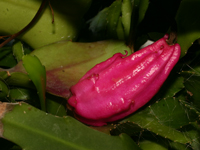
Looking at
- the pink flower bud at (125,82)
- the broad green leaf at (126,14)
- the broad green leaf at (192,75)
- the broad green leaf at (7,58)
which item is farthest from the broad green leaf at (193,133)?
the broad green leaf at (7,58)

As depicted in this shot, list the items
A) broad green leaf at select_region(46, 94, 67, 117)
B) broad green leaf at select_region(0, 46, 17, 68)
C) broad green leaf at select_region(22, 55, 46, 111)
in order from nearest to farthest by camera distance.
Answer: broad green leaf at select_region(22, 55, 46, 111), broad green leaf at select_region(46, 94, 67, 117), broad green leaf at select_region(0, 46, 17, 68)

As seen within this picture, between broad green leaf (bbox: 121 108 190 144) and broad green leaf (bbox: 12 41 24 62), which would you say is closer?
broad green leaf (bbox: 121 108 190 144)

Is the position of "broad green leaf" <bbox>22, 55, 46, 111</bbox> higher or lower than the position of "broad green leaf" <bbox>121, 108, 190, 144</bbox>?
higher

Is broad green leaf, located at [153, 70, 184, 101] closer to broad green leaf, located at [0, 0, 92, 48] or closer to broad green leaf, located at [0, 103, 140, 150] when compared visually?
broad green leaf, located at [0, 103, 140, 150]

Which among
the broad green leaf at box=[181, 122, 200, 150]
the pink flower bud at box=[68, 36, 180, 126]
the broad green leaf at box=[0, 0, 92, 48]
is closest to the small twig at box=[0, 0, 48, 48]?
the broad green leaf at box=[0, 0, 92, 48]

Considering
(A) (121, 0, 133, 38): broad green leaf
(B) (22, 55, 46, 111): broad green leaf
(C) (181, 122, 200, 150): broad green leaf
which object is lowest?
(C) (181, 122, 200, 150): broad green leaf

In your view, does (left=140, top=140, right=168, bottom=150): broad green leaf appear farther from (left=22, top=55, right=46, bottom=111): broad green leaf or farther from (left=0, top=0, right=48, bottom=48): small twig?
(left=0, top=0, right=48, bottom=48): small twig

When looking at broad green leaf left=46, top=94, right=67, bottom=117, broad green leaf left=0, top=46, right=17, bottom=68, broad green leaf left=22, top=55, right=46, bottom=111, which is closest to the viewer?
broad green leaf left=22, top=55, right=46, bottom=111
